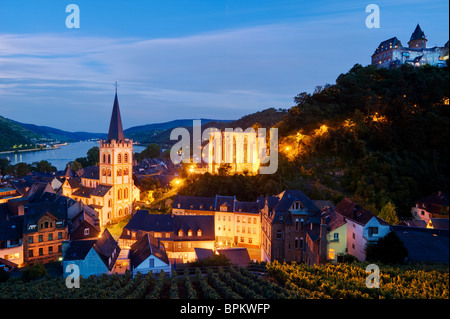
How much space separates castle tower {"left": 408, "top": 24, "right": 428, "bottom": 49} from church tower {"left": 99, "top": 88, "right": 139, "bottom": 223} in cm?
5202

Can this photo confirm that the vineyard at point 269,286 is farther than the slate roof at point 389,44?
No

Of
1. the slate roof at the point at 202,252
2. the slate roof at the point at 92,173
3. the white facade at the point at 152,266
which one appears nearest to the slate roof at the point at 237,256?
the slate roof at the point at 202,252

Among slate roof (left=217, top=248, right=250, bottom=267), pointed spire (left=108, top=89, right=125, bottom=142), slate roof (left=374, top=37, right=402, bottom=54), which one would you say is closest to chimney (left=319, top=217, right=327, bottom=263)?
slate roof (left=217, top=248, right=250, bottom=267)

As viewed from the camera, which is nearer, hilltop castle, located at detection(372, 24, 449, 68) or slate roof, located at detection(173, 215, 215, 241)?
slate roof, located at detection(173, 215, 215, 241)

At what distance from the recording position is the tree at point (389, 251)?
16000 mm

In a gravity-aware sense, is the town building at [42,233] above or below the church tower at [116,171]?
below

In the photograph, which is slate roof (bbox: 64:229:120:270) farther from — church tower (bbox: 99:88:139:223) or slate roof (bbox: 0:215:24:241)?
church tower (bbox: 99:88:139:223)

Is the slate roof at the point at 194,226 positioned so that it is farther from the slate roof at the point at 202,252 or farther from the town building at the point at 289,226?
the town building at the point at 289,226

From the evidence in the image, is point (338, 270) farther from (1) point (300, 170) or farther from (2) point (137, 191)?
(2) point (137, 191)

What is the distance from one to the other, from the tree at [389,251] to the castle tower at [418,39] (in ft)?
163

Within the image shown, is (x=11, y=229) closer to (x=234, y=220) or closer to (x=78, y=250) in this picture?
(x=78, y=250)

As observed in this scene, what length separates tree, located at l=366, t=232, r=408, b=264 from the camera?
52.5 feet

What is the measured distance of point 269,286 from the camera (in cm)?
1280

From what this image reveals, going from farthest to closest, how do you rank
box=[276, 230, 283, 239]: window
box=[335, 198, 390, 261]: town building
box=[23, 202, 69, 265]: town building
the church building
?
the church building
box=[23, 202, 69, 265]: town building
box=[276, 230, 283, 239]: window
box=[335, 198, 390, 261]: town building
